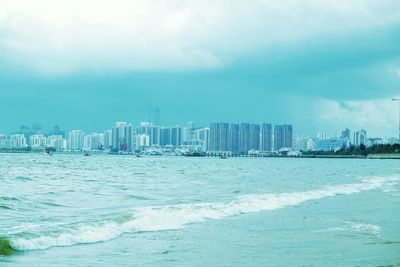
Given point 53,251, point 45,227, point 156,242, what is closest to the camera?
point 53,251

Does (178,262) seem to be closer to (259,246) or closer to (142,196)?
(259,246)

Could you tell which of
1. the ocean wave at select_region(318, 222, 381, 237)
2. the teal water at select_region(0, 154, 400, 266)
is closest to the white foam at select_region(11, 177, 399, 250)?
the teal water at select_region(0, 154, 400, 266)

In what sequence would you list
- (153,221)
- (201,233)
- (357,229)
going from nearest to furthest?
(201,233) → (357,229) → (153,221)

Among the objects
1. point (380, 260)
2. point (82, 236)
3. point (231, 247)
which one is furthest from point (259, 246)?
point (82, 236)

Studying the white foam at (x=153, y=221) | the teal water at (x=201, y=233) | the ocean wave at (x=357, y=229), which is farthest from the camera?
the ocean wave at (x=357, y=229)

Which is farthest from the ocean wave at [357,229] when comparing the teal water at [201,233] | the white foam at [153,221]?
the white foam at [153,221]

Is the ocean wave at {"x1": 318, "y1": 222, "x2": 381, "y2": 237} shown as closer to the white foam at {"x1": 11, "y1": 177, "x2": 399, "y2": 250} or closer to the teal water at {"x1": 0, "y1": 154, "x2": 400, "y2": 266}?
the teal water at {"x1": 0, "y1": 154, "x2": 400, "y2": 266}

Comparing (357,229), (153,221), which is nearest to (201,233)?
(153,221)

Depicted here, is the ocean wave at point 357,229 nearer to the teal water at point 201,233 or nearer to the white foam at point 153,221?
the teal water at point 201,233

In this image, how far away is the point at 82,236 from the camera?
1529cm

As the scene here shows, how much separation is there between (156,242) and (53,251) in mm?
2594

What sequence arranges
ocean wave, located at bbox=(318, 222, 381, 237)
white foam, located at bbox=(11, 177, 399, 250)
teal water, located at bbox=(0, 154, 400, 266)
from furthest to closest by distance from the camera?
ocean wave, located at bbox=(318, 222, 381, 237) < white foam, located at bbox=(11, 177, 399, 250) < teal water, located at bbox=(0, 154, 400, 266)

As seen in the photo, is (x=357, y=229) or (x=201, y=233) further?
Result: (x=357, y=229)

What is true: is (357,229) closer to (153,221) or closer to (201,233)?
(201,233)
